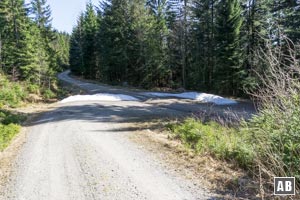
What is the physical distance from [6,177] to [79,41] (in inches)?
1732

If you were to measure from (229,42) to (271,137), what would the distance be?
20.2 m

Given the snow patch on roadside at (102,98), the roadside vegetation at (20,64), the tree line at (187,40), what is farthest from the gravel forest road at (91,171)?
the tree line at (187,40)

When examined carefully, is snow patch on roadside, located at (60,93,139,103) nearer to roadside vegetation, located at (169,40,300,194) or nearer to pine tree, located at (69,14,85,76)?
roadside vegetation, located at (169,40,300,194)

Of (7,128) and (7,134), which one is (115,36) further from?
A: (7,134)

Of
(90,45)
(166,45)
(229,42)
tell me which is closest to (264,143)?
(229,42)

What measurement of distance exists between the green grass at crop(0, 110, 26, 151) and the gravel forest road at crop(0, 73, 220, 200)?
67 centimetres

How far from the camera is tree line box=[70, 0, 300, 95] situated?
76.1ft

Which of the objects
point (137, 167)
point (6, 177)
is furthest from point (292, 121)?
point (6, 177)

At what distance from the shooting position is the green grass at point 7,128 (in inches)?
343

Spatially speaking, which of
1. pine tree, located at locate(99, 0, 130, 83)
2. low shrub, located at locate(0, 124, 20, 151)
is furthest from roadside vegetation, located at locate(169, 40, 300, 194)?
pine tree, located at locate(99, 0, 130, 83)

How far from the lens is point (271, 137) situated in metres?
4.54

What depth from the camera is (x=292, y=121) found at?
428cm

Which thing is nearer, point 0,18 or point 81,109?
point 81,109

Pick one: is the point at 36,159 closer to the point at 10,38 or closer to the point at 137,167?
the point at 137,167
